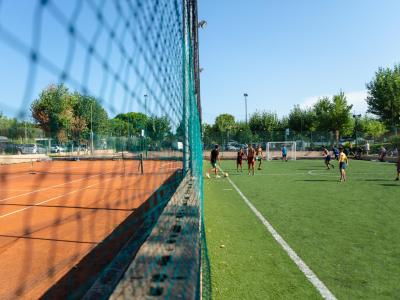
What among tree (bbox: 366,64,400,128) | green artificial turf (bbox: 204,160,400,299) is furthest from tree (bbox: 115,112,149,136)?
tree (bbox: 366,64,400,128)

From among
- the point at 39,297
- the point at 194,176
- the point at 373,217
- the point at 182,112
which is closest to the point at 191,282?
the point at 39,297

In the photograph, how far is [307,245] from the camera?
5.89m

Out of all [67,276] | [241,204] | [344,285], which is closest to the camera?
[344,285]

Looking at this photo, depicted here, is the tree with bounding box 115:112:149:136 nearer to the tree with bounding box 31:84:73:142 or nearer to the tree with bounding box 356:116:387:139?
the tree with bounding box 31:84:73:142

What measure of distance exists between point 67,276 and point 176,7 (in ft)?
13.5

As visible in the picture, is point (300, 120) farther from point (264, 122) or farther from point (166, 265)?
point (166, 265)

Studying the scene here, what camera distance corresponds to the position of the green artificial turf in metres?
4.23

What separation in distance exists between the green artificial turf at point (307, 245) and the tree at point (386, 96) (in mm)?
35062

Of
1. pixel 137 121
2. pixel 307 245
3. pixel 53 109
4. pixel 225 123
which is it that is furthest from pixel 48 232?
pixel 225 123

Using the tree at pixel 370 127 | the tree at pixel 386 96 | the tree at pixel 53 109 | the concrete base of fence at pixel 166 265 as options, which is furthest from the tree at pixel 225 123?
the tree at pixel 53 109

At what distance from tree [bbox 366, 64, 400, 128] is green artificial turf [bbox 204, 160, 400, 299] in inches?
1380

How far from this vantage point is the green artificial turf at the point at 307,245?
4.23m

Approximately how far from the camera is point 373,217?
7930 mm

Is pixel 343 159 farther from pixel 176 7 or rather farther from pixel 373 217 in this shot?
pixel 176 7
